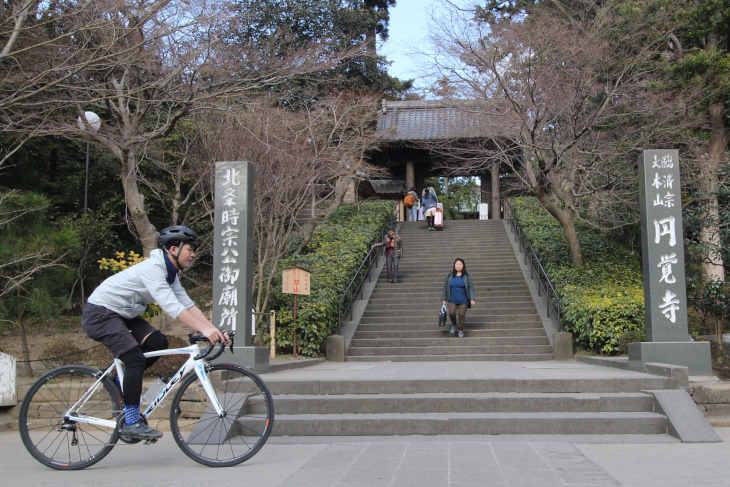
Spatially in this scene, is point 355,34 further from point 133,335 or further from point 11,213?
point 133,335

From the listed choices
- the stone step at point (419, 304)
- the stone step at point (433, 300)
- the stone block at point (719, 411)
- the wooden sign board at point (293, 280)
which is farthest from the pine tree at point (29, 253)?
the stone block at point (719, 411)

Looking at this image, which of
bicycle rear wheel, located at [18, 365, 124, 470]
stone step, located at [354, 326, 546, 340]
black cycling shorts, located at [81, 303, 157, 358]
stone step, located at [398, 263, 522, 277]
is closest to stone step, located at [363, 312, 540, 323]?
stone step, located at [354, 326, 546, 340]

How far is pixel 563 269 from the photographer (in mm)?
12977

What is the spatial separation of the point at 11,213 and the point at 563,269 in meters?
10.3

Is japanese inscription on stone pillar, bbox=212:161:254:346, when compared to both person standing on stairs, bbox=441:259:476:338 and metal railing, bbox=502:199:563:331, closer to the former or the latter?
person standing on stairs, bbox=441:259:476:338

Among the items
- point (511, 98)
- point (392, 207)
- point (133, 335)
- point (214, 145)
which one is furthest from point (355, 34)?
point (133, 335)

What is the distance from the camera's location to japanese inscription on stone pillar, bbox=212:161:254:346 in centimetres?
739

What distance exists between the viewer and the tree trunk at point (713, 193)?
9.94 meters

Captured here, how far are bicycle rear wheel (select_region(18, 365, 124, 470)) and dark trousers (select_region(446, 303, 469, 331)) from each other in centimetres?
761

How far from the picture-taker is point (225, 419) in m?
4.56

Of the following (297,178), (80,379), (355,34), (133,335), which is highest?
(355,34)

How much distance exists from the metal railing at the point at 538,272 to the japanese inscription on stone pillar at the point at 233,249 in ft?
20.5

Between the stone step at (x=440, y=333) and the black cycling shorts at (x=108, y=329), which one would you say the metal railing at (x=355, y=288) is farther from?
the black cycling shorts at (x=108, y=329)

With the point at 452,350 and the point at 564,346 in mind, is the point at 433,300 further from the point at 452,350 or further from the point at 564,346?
the point at 564,346
